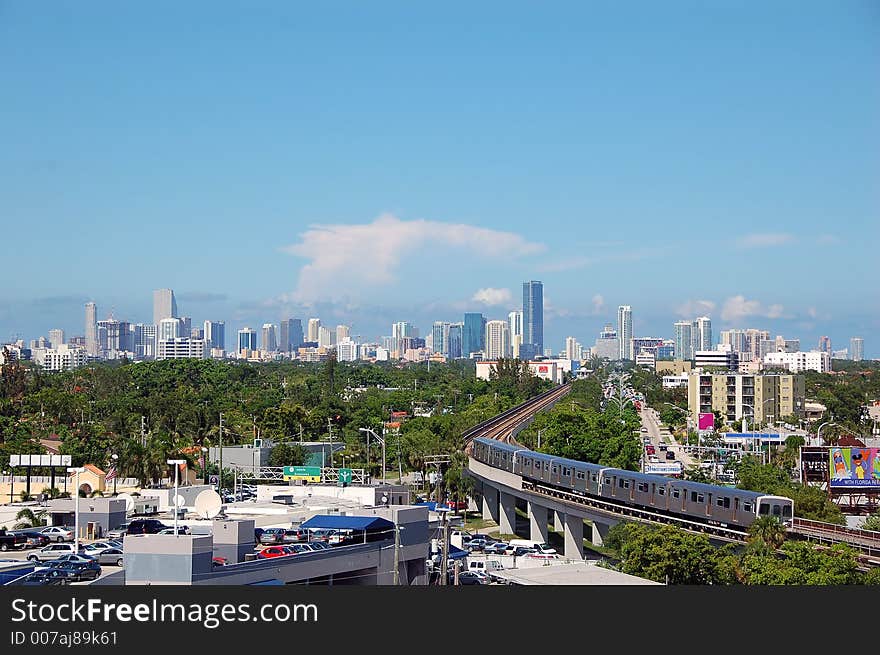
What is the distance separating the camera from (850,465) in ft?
96.0

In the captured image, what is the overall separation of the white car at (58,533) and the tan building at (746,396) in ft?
170

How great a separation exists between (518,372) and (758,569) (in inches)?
3430

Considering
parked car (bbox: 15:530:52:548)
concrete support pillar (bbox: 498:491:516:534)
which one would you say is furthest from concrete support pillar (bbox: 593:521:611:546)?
parked car (bbox: 15:530:52:548)

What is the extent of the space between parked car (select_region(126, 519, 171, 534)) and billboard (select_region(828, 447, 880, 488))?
55.7 feet

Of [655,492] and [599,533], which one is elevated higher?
[655,492]

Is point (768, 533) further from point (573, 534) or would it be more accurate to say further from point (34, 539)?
point (34, 539)

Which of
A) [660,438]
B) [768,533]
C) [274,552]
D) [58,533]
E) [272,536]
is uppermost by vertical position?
[274,552]

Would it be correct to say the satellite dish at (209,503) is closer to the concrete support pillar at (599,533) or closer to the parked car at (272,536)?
the parked car at (272,536)

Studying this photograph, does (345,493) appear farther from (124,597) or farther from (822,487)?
(822,487)

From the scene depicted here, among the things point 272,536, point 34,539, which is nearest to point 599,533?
point 34,539

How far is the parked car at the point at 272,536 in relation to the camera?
15.0 metres

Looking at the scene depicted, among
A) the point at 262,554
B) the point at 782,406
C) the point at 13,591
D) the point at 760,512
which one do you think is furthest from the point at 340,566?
the point at 782,406

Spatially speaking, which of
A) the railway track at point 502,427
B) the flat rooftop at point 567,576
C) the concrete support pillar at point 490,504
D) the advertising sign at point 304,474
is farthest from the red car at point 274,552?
the railway track at point 502,427

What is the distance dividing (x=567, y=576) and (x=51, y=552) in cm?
683
